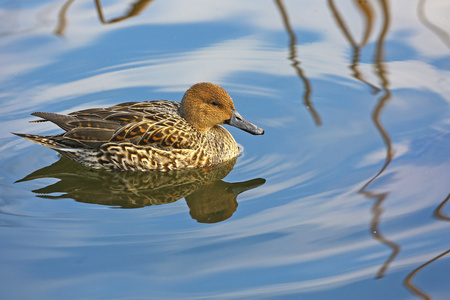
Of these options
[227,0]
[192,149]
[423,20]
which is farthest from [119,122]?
[423,20]

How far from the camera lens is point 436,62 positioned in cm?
833

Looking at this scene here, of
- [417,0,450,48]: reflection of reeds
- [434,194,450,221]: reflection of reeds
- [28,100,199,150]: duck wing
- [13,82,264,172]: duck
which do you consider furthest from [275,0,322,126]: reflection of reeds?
[434,194,450,221]: reflection of reeds

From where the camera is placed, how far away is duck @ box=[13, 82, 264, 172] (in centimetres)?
678

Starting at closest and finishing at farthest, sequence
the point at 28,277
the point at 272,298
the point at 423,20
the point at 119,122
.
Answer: the point at 272,298 → the point at 28,277 → the point at 119,122 → the point at 423,20

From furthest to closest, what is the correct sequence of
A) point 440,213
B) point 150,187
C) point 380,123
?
point 380,123
point 150,187
point 440,213

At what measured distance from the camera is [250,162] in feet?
22.3

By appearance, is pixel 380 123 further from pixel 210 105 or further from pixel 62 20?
pixel 62 20

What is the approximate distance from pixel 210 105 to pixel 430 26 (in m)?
3.79

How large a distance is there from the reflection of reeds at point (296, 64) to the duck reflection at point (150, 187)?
1202 mm

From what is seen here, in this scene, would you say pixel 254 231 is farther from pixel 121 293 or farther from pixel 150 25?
pixel 150 25

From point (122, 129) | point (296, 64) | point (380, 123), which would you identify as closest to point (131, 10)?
point (296, 64)

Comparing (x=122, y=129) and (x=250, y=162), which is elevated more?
(x=122, y=129)

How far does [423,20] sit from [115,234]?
579 centimetres

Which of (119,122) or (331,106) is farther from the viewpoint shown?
(331,106)
